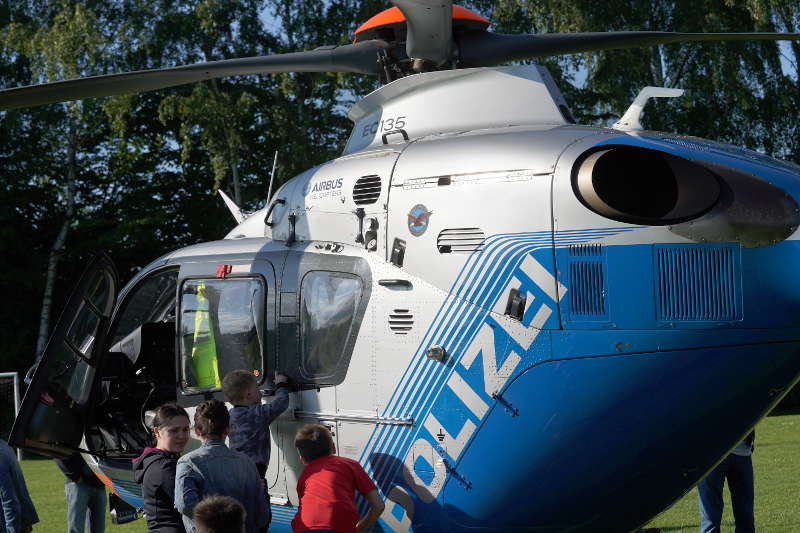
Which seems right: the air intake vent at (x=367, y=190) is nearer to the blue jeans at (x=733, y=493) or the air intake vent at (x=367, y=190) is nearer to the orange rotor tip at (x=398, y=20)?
the orange rotor tip at (x=398, y=20)

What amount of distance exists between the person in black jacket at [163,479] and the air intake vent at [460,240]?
1.75 meters

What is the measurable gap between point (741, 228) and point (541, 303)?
108cm

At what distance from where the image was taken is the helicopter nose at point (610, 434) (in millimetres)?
4992

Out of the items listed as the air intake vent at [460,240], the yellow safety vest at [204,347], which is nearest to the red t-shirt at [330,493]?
the air intake vent at [460,240]

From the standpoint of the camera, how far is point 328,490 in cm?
520

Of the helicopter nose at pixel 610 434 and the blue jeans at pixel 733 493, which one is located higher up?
the helicopter nose at pixel 610 434

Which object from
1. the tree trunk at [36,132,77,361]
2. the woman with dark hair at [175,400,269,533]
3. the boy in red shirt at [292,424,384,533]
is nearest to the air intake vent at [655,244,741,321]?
the boy in red shirt at [292,424,384,533]

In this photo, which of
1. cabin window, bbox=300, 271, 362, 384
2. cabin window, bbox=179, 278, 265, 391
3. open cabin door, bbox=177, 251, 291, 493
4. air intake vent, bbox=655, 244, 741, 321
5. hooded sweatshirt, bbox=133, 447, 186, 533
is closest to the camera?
air intake vent, bbox=655, 244, 741, 321

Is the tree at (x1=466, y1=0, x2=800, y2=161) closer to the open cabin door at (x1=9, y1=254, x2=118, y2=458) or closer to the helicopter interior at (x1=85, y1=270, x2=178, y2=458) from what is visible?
the helicopter interior at (x1=85, y1=270, x2=178, y2=458)

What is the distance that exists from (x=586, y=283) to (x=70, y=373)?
4.06 meters

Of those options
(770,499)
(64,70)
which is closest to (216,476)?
(770,499)

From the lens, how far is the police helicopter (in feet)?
16.4

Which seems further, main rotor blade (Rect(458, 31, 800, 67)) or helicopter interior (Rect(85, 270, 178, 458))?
helicopter interior (Rect(85, 270, 178, 458))

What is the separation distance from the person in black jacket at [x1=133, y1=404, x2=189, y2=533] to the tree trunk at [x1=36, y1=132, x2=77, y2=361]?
20385 millimetres
